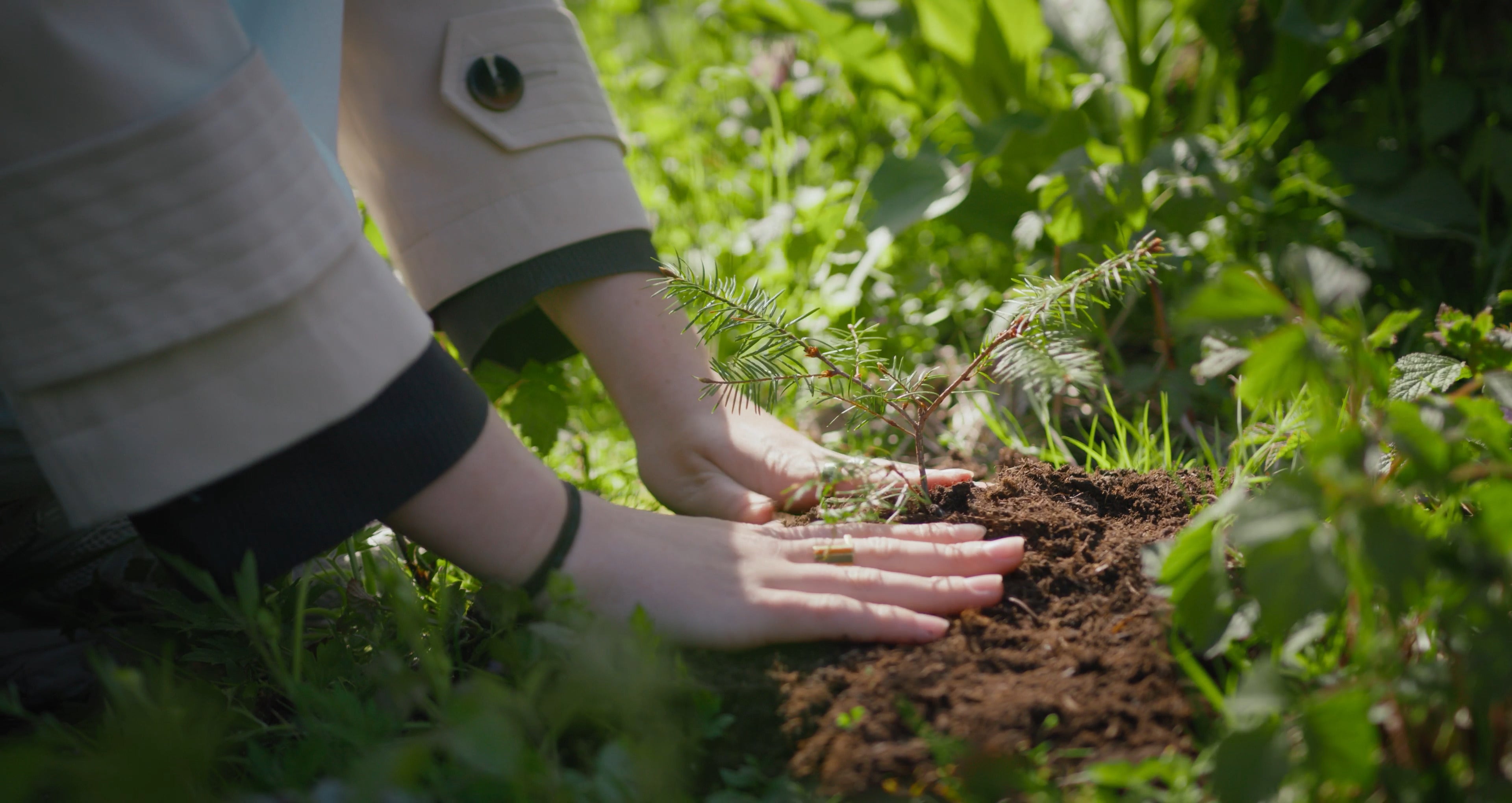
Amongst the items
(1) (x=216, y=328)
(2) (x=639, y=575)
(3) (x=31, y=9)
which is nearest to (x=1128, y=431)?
(2) (x=639, y=575)

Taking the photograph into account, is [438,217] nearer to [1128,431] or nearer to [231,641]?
[231,641]

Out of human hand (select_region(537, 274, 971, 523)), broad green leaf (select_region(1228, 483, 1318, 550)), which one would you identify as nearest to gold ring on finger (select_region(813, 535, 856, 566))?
human hand (select_region(537, 274, 971, 523))

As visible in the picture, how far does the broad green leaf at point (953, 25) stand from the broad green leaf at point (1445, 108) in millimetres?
929

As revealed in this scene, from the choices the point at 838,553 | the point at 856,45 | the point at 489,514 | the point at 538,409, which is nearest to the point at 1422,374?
the point at 838,553

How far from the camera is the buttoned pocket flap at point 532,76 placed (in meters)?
1.44

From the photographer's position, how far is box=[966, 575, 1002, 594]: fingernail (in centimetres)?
105

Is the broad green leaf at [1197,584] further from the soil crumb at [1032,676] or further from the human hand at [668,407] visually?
the human hand at [668,407]

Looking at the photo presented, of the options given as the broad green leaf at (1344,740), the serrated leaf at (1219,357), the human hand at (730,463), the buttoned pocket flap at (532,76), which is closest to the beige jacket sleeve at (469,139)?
the buttoned pocket flap at (532,76)

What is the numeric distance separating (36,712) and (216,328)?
0.76 metres

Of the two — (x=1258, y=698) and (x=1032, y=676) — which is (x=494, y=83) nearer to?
(x=1032, y=676)

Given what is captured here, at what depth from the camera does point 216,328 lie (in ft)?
2.96

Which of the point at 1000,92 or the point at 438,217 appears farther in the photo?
the point at 1000,92

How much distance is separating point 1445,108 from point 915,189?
1.04 m

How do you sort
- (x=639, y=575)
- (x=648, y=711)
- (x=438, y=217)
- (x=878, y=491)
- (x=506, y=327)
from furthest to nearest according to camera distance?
(x=506, y=327) → (x=438, y=217) → (x=878, y=491) → (x=639, y=575) → (x=648, y=711)
